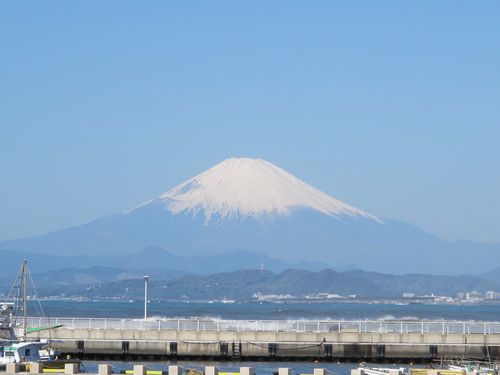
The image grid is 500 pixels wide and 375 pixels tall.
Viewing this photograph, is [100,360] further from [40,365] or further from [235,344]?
[40,365]

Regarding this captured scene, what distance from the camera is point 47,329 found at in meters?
81.0

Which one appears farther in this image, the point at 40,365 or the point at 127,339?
the point at 127,339

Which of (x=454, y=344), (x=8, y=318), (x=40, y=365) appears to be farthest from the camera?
(x=454, y=344)

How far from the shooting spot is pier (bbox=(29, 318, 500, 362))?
78.8 metres

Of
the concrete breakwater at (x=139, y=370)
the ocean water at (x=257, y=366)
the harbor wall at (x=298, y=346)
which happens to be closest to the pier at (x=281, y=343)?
the harbor wall at (x=298, y=346)

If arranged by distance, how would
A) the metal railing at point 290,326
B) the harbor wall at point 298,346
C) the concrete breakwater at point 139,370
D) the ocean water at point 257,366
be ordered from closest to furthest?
the concrete breakwater at point 139,370 → the ocean water at point 257,366 → the harbor wall at point 298,346 → the metal railing at point 290,326

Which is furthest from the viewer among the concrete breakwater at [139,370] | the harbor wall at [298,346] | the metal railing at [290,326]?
the metal railing at [290,326]

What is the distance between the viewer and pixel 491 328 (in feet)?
271

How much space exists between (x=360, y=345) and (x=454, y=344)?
6.09 metres

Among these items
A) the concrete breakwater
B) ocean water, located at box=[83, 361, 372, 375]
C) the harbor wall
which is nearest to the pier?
the harbor wall

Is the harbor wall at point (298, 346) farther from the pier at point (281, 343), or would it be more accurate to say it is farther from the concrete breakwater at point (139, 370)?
the concrete breakwater at point (139, 370)

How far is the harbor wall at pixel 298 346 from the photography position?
78.7m

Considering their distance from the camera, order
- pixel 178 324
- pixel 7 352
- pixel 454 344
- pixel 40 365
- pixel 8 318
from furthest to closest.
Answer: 1. pixel 178 324
2. pixel 454 344
3. pixel 8 318
4. pixel 7 352
5. pixel 40 365

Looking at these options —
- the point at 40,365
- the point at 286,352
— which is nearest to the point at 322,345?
the point at 286,352
